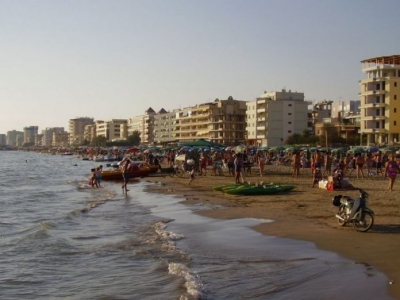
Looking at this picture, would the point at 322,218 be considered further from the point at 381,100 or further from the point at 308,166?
the point at 381,100

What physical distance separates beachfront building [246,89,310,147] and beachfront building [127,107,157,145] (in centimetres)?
5746

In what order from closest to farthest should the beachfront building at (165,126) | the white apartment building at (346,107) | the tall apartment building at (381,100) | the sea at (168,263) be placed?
the sea at (168,263), the tall apartment building at (381,100), the white apartment building at (346,107), the beachfront building at (165,126)

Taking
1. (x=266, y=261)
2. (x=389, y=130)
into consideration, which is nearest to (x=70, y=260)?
(x=266, y=261)

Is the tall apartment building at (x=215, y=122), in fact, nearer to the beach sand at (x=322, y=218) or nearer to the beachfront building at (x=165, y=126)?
the beachfront building at (x=165, y=126)

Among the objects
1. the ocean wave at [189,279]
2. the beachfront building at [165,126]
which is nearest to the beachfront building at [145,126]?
the beachfront building at [165,126]

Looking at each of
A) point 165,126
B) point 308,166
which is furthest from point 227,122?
point 308,166

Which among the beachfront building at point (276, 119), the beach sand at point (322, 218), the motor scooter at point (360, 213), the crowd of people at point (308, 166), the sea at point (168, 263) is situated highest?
the beachfront building at point (276, 119)

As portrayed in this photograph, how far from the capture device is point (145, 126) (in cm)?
15900

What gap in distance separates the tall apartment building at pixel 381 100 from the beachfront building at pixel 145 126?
8602 cm

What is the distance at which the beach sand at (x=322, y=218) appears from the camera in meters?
9.62

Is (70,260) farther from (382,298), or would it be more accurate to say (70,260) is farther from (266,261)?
(382,298)

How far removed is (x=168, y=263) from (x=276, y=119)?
3351 inches

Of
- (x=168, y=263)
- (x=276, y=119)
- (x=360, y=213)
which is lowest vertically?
(x=168, y=263)

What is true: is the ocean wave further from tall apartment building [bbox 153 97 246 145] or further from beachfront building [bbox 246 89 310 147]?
tall apartment building [bbox 153 97 246 145]
